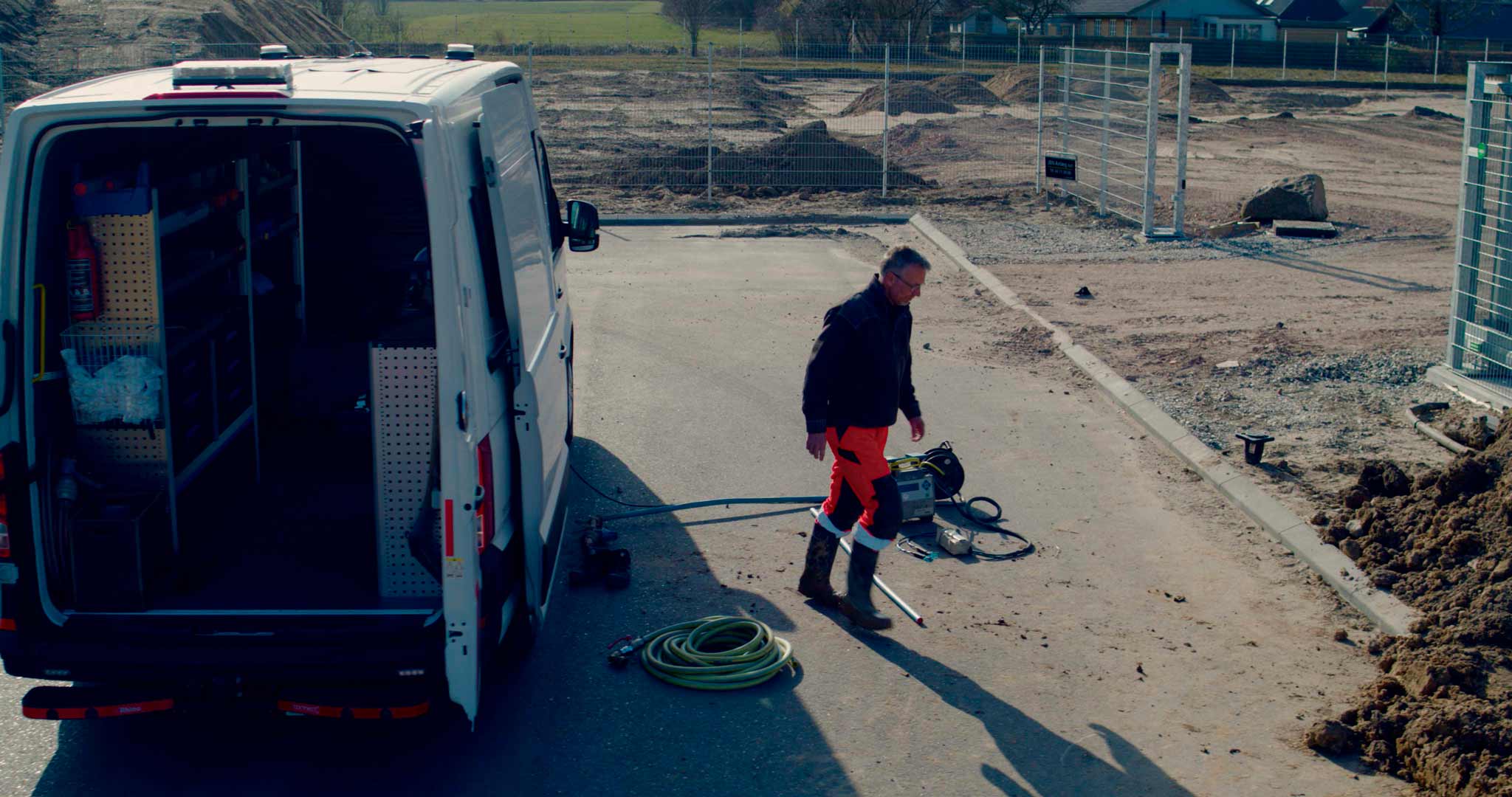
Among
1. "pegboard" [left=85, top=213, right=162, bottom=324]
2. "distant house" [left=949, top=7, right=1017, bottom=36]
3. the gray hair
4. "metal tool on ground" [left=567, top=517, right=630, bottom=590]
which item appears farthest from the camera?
"distant house" [left=949, top=7, right=1017, bottom=36]

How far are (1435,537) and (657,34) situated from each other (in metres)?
68.6

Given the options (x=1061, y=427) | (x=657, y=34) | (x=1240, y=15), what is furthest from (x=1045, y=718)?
(x=1240, y=15)

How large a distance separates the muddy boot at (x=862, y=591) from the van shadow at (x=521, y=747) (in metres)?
0.54

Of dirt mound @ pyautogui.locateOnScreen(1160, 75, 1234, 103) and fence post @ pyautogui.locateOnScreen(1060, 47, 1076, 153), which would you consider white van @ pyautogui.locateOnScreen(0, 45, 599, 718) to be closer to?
fence post @ pyautogui.locateOnScreen(1060, 47, 1076, 153)

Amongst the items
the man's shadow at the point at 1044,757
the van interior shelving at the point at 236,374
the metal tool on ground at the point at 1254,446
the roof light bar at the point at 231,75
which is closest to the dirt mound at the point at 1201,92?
the metal tool on ground at the point at 1254,446

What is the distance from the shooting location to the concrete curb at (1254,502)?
22.5ft

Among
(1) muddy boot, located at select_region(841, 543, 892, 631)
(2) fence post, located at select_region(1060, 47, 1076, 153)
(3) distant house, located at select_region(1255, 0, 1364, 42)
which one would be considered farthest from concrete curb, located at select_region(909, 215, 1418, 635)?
(3) distant house, located at select_region(1255, 0, 1364, 42)

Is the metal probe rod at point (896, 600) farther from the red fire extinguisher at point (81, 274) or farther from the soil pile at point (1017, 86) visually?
the soil pile at point (1017, 86)

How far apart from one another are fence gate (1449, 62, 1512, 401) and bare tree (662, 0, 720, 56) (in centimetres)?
4928

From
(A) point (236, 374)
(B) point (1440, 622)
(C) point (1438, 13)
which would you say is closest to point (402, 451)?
(A) point (236, 374)

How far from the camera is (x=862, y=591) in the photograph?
22.2 feet

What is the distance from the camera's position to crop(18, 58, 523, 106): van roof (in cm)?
492

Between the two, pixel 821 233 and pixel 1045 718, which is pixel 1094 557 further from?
pixel 821 233

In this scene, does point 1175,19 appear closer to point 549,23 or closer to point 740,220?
point 549,23
